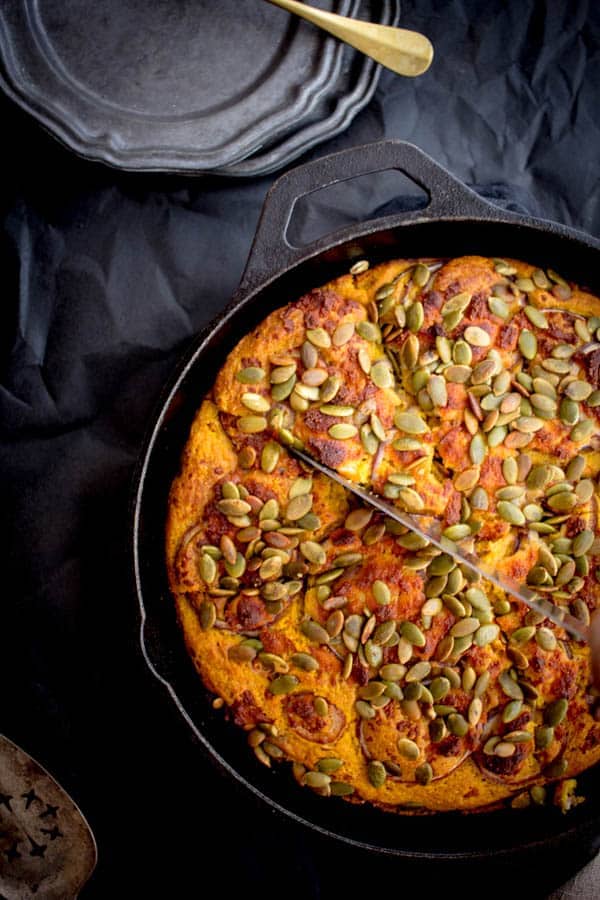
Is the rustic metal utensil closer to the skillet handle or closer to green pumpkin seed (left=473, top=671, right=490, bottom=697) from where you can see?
green pumpkin seed (left=473, top=671, right=490, bottom=697)

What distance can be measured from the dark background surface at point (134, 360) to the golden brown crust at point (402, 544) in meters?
0.55

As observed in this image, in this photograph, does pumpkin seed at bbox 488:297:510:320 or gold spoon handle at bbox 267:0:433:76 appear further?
gold spoon handle at bbox 267:0:433:76

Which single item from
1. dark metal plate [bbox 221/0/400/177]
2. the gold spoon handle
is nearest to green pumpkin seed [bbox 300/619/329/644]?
dark metal plate [bbox 221/0/400/177]

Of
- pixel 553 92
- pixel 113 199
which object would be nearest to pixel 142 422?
pixel 113 199

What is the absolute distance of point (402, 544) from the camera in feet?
7.04

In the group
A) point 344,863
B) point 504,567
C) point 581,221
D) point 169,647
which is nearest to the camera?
point 504,567

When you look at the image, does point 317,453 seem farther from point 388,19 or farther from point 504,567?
point 388,19

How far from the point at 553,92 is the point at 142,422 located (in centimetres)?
187

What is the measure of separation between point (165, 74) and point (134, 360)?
38.4 inches

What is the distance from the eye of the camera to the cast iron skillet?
7.21ft

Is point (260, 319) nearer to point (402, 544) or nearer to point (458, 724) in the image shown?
point (402, 544)

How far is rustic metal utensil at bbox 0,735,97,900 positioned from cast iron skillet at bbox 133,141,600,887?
66 cm

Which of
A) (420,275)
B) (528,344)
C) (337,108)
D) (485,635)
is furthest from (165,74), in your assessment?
(485,635)

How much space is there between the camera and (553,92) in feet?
9.60
